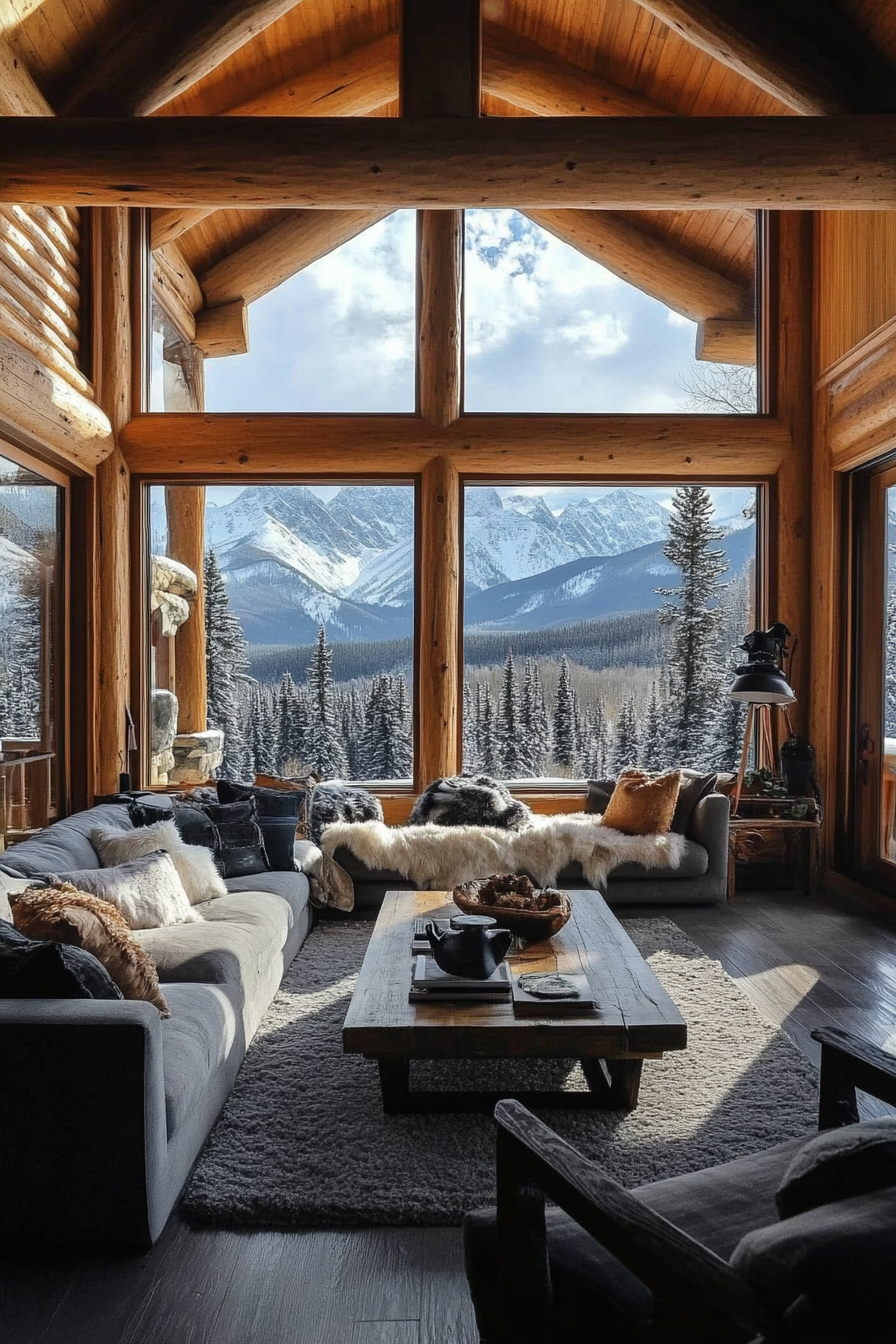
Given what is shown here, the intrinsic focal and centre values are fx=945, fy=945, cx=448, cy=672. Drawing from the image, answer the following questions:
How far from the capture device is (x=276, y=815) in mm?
5117

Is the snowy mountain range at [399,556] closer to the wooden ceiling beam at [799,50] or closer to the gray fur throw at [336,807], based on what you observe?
the gray fur throw at [336,807]

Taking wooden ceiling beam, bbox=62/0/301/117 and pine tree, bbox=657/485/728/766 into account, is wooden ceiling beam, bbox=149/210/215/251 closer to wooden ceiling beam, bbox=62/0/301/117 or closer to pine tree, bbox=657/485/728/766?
wooden ceiling beam, bbox=62/0/301/117

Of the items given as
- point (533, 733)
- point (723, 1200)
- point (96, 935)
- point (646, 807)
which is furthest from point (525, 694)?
point (723, 1200)

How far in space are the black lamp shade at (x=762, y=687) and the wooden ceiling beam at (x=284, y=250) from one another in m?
4.21

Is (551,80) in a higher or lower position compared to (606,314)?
higher

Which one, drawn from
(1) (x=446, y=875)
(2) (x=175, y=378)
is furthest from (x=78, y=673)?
(1) (x=446, y=875)

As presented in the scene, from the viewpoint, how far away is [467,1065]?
3.28 metres

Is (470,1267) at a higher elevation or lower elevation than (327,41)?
lower

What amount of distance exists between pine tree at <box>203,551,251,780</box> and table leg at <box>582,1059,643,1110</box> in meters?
4.38

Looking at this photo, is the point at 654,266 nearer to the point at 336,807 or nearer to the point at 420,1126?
the point at 336,807

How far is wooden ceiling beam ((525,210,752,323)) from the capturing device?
6.95 metres

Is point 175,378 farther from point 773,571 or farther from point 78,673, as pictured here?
point 773,571

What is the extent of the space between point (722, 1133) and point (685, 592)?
15.8 ft

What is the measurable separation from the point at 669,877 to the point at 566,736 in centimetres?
170
